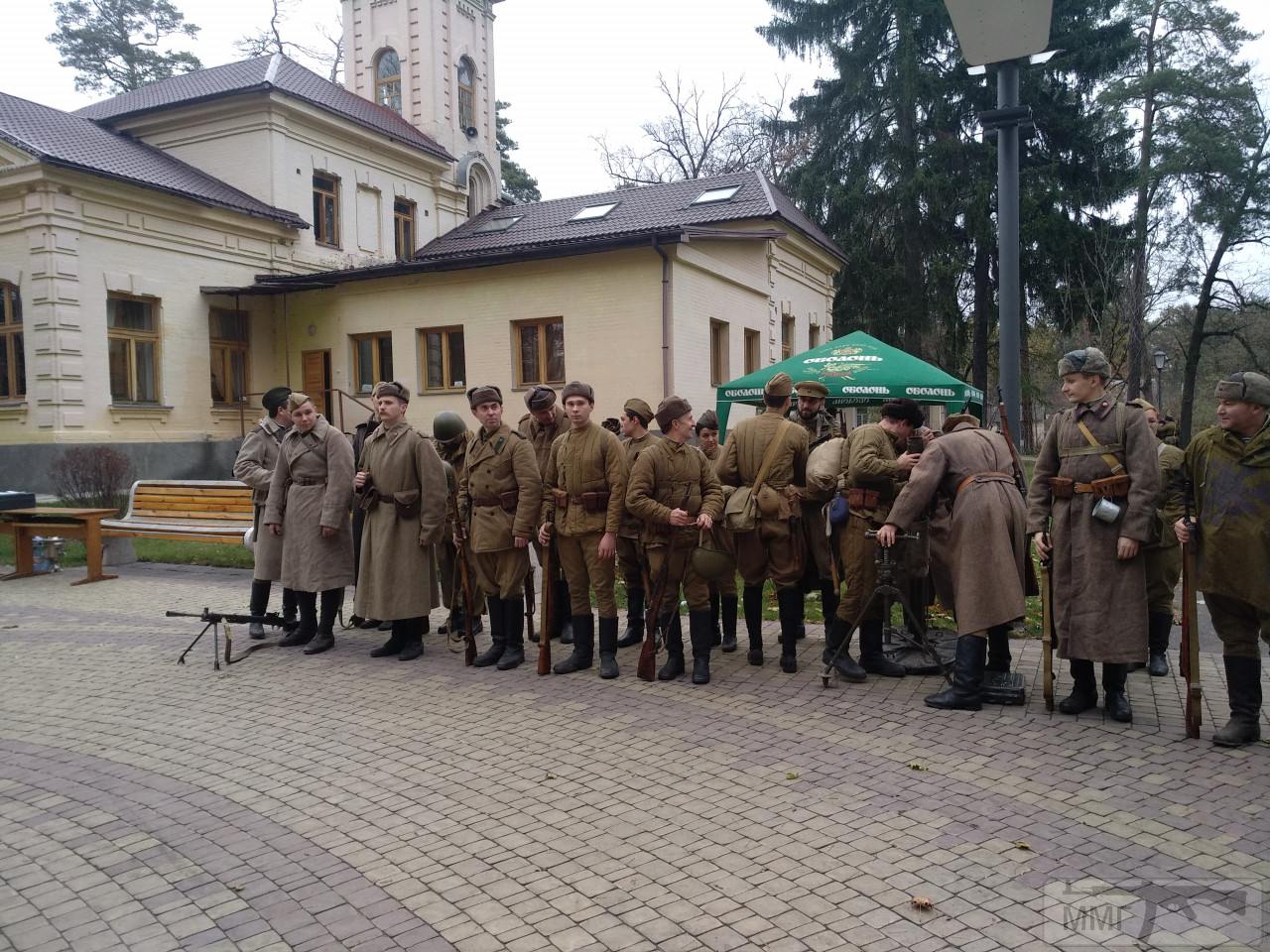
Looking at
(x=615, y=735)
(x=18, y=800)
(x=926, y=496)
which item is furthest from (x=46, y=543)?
(x=926, y=496)

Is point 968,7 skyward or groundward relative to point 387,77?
groundward

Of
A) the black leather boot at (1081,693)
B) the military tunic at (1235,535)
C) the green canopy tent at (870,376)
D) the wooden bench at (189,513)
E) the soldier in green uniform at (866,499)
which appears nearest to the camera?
the military tunic at (1235,535)

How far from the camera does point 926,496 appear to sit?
6051 mm

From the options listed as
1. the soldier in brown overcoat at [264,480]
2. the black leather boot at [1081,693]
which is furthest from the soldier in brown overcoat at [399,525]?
the black leather boot at [1081,693]

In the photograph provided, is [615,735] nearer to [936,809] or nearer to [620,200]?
[936,809]

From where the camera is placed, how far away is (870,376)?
1198cm

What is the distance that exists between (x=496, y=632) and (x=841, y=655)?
2622 millimetres

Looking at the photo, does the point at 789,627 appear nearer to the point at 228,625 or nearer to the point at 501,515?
the point at 501,515

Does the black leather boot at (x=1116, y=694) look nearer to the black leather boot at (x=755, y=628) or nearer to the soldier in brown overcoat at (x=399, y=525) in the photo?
the black leather boot at (x=755, y=628)

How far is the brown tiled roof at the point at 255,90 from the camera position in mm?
25438

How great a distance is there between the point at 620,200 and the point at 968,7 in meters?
22.7

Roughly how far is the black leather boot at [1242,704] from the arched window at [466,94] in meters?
32.2

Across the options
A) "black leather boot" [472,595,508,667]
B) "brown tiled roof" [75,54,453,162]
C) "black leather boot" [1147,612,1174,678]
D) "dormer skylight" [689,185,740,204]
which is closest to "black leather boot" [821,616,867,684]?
"black leather boot" [1147,612,1174,678]

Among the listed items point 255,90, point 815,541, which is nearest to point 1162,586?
point 815,541
